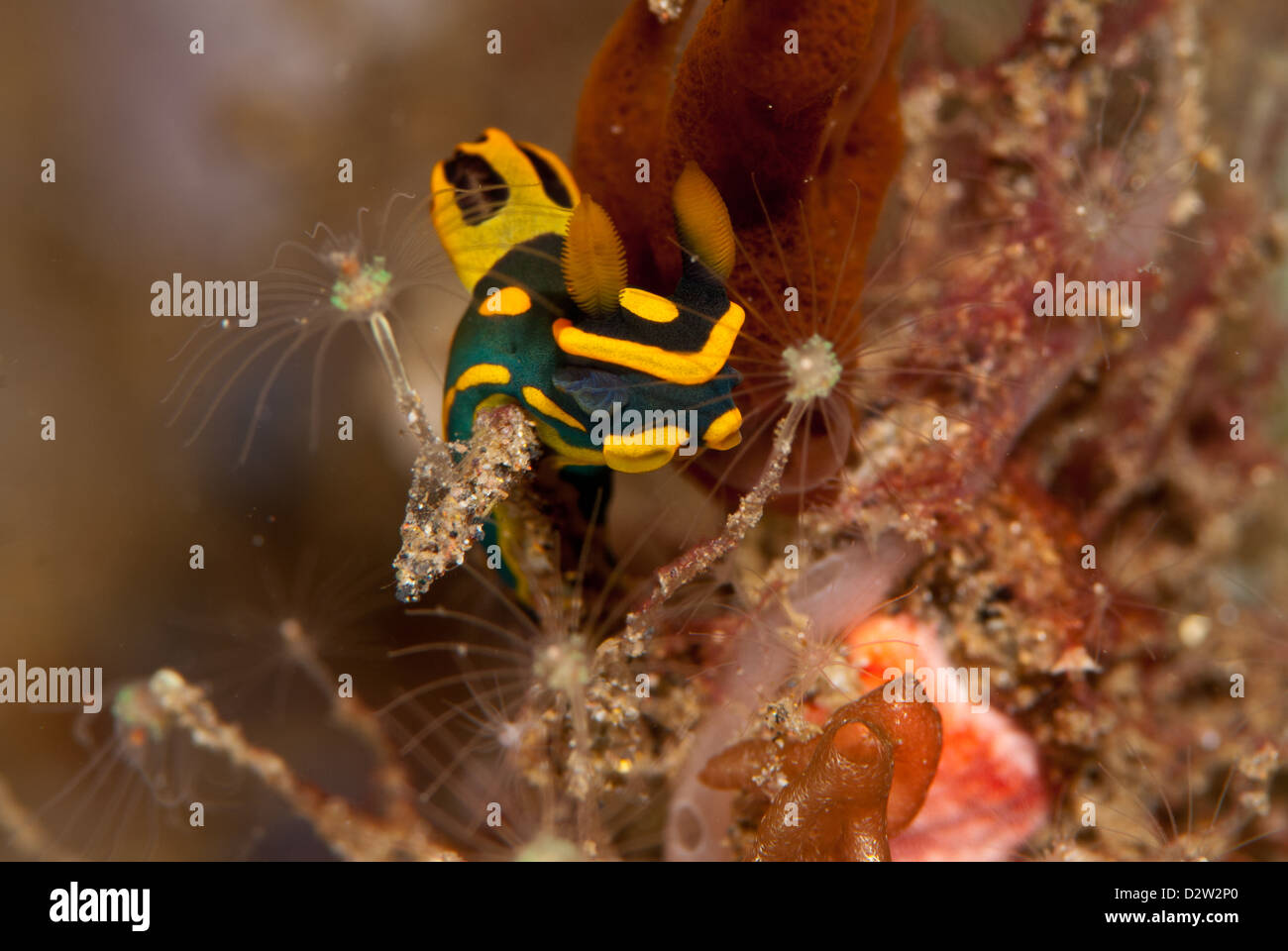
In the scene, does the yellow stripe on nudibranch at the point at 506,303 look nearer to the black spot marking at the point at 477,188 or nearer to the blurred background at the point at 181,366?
the black spot marking at the point at 477,188

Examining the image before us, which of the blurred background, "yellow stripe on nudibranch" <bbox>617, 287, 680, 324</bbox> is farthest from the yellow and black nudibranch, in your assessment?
the blurred background

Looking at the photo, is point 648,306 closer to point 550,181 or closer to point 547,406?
point 547,406

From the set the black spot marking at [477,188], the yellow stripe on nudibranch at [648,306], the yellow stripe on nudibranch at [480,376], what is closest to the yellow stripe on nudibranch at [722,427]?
the yellow stripe on nudibranch at [648,306]

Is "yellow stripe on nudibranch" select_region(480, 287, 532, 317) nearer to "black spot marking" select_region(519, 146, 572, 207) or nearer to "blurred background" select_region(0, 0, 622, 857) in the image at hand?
"black spot marking" select_region(519, 146, 572, 207)

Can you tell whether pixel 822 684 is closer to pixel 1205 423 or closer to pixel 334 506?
pixel 334 506

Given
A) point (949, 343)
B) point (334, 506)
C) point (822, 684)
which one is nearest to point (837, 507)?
point (822, 684)

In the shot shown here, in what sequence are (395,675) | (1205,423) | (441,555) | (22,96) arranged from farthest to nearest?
(1205,423), (22,96), (395,675), (441,555)

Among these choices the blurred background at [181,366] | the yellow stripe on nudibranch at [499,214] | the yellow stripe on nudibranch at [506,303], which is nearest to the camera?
the yellow stripe on nudibranch at [506,303]
